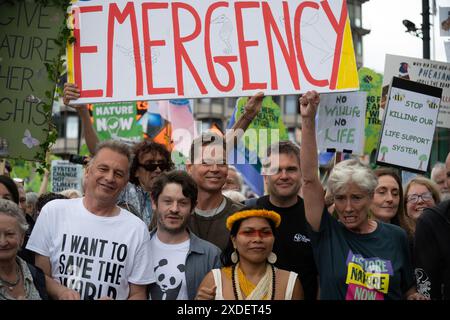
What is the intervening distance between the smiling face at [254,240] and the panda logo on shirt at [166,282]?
390 millimetres

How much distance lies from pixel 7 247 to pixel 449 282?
238 cm

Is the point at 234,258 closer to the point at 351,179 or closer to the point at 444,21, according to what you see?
the point at 351,179

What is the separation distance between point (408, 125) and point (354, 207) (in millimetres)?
3149

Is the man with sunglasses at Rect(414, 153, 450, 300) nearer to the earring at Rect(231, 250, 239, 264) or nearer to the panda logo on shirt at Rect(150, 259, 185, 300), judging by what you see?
the earring at Rect(231, 250, 239, 264)

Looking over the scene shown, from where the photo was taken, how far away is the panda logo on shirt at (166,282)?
4.05m

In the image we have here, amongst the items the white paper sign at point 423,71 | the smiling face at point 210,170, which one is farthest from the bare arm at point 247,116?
the white paper sign at point 423,71

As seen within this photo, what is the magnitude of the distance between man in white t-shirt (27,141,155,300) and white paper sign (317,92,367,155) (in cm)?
334

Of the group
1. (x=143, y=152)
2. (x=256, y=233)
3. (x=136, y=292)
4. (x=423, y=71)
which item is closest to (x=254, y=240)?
(x=256, y=233)

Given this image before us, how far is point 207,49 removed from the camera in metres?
5.10

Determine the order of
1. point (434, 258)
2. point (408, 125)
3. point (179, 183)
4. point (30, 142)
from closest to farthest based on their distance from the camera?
1. point (434, 258)
2. point (179, 183)
3. point (30, 142)
4. point (408, 125)

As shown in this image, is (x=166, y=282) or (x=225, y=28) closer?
(x=166, y=282)

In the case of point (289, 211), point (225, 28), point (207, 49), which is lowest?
point (289, 211)

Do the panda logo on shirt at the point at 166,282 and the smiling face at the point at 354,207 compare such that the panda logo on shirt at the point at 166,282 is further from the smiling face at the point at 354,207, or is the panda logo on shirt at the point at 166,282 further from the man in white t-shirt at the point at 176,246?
the smiling face at the point at 354,207
